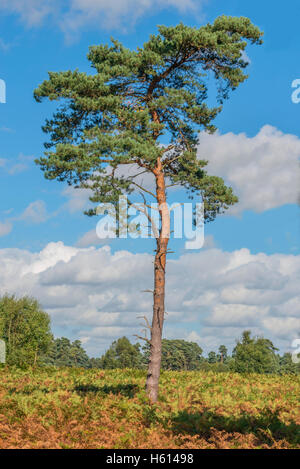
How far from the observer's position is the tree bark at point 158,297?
612 inches

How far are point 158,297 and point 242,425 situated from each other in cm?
516

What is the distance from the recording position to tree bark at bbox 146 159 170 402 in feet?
51.0

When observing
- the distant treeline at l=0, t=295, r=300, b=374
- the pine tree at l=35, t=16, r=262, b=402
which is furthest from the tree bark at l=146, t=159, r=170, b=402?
Answer: the distant treeline at l=0, t=295, r=300, b=374

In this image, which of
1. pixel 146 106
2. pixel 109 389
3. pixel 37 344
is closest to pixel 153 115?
pixel 146 106

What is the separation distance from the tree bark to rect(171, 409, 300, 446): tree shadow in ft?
8.24

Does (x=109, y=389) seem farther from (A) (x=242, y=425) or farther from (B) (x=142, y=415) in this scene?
(A) (x=242, y=425)

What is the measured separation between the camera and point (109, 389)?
1675 centimetres

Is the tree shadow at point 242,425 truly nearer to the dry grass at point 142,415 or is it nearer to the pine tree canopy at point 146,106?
the dry grass at point 142,415

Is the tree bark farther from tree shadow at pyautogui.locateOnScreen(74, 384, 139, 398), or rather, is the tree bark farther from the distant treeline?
the distant treeline

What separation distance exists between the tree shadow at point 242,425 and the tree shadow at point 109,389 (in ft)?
11.5

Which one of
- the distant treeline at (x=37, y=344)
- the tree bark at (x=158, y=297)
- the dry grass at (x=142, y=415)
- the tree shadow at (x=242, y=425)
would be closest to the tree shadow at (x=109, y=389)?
the dry grass at (x=142, y=415)
